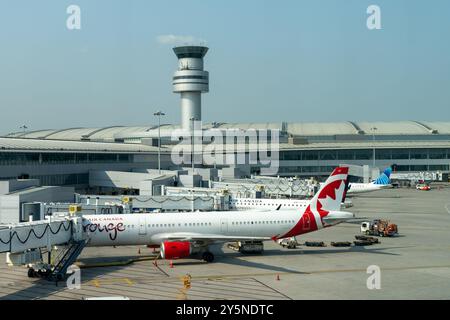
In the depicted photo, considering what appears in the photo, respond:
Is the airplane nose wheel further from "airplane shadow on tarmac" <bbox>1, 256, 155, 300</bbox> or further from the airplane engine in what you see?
"airplane shadow on tarmac" <bbox>1, 256, 155, 300</bbox>

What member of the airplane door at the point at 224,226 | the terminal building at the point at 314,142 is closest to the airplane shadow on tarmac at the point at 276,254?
the airplane door at the point at 224,226

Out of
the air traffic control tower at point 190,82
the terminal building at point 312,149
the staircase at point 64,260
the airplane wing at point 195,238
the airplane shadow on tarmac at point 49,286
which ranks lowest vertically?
the airplane shadow on tarmac at point 49,286

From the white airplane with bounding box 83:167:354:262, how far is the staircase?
260cm

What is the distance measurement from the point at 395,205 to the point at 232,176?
104 feet

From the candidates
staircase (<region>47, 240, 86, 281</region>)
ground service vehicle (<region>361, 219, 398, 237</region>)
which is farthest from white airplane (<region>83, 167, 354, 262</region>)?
ground service vehicle (<region>361, 219, 398, 237</region>)

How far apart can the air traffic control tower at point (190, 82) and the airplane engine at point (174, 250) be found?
137951mm

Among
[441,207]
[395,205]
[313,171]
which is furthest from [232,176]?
[313,171]

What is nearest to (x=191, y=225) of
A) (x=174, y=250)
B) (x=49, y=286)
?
(x=174, y=250)

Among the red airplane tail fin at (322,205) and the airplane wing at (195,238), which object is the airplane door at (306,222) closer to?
the red airplane tail fin at (322,205)

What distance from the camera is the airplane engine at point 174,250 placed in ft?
138

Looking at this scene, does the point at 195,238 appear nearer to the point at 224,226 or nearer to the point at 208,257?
the point at 208,257

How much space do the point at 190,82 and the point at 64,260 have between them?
144 m

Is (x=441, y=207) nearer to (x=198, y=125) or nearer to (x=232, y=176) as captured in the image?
(x=232, y=176)

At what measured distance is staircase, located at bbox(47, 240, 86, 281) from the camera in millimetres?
36938
